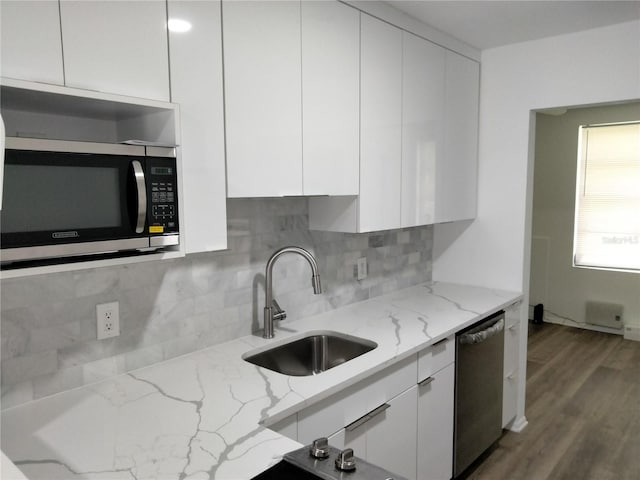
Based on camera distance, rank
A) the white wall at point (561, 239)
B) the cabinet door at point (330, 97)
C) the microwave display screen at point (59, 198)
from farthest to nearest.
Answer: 1. the white wall at point (561, 239)
2. the cabinet door at point (330, 97)
3. the microwave display screen at point (59, 198)

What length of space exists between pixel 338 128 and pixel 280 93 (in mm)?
358

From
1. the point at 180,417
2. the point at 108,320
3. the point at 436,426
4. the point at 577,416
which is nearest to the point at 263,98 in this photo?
the point at 108,320

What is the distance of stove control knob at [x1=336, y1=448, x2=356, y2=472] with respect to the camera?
1128mm

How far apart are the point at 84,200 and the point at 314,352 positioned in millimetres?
1382

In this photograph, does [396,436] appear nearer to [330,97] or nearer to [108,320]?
[108,320]

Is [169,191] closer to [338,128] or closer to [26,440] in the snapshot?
[26,440]

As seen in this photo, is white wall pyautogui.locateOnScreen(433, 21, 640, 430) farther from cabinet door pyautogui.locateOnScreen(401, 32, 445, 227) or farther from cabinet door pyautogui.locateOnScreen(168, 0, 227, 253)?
cabinet door pyautogui.locateOnScreen(168, 0, 227, 253)

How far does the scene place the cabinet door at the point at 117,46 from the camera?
125 centimetres

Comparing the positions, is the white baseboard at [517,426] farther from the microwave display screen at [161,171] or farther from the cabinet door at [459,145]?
the microwave display screen at [161,171]

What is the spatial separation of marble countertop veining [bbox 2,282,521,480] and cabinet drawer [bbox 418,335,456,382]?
2.9 inches

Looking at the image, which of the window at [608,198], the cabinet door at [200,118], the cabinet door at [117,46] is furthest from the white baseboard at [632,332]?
the cabinet door at [117,46]

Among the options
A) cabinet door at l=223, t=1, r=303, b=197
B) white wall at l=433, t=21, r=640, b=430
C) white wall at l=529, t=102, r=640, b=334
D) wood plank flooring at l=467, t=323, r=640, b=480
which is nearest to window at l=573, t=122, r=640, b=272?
white wall at l=529, t=102, r=640, b=334

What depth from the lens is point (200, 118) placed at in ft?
5.19

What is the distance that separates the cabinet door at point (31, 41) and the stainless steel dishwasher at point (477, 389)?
2.05m
